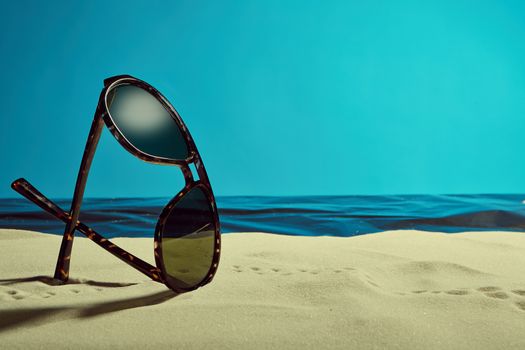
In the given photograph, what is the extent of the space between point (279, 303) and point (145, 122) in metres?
0.46

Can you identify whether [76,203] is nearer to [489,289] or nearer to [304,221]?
[489,289]

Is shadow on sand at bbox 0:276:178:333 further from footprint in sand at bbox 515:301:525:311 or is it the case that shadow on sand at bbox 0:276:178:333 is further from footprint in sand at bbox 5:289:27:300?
footprint in sand at bbox 515:301:525:311

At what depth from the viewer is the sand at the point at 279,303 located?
78cm

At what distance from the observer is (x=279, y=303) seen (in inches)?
39.2

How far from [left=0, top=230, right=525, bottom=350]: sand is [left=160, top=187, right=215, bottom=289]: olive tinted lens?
0.14 feet

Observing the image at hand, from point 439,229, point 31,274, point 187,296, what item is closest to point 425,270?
point 187,296

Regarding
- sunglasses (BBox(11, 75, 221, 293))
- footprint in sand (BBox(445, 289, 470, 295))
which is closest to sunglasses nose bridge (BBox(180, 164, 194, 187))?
sunglasses (BBox(11, 75, 221, 293))

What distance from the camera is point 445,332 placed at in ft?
2.72

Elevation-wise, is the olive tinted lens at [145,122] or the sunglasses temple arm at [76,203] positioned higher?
the olive tinted lens at [145,122]

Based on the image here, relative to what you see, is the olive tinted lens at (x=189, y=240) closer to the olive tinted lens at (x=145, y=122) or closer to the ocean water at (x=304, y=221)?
the olive tinted lens at (x=145, y=122)

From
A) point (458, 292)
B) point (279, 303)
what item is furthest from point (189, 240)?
point (458, 292)

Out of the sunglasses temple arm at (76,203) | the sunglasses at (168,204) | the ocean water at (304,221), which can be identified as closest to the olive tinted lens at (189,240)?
the sunglasses at (168,204)

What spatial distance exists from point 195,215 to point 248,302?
9.2 inches

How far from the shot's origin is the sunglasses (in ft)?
3.29
